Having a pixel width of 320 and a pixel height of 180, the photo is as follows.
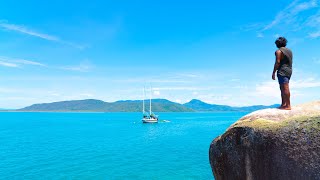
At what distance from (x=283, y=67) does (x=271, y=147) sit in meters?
3.66

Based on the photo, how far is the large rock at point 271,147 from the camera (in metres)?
8.08

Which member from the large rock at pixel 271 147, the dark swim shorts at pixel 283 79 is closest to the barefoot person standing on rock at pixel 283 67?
the dark swim shorts at pixel 283 79

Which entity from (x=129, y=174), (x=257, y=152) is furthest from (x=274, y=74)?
(x=129, y=174)

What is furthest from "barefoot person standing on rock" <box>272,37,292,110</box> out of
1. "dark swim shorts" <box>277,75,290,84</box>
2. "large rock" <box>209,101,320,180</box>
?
"large rock" <box>209,101,320,180</box>

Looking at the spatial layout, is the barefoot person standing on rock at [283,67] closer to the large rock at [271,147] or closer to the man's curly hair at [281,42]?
the man's curly hair at [281,42]

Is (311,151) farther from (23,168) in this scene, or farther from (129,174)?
(23,168)

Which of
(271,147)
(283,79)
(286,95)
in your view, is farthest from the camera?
(283,79)

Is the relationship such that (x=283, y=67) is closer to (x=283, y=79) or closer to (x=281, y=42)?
(x=283, y=79)

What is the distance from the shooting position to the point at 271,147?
8.81 m

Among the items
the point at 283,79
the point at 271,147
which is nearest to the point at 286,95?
the point at 283,79

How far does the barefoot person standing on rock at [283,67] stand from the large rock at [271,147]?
0.56m

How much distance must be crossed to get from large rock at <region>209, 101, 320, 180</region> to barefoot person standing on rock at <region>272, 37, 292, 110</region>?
1.84 ft

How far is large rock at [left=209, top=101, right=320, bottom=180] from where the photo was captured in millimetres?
8078

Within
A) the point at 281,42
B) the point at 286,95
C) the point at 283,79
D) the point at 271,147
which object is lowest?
the point at 271,147
